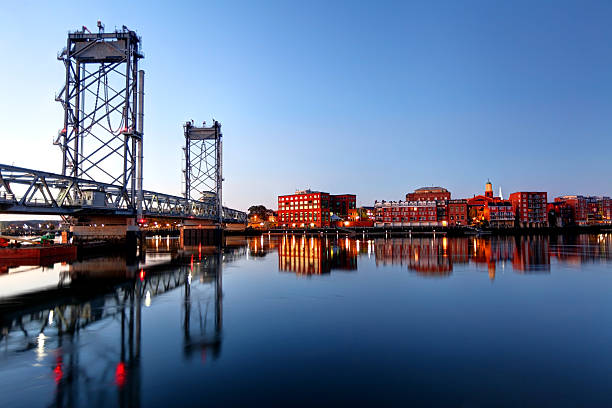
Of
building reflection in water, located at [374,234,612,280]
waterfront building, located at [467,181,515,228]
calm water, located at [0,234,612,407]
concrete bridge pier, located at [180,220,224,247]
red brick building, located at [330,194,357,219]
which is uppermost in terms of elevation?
red brick building, located at [330,194,357,219]

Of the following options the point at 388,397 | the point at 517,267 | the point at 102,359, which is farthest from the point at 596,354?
the point at 517,267

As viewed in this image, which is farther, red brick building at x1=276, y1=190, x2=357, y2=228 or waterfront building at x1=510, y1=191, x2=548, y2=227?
red brick building at x1=276, y1=190, x2=357, y2=228

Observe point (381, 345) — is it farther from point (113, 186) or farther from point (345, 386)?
point (113, 186)

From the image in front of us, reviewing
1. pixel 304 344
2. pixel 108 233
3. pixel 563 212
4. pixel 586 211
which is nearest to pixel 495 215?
pixel 563 212

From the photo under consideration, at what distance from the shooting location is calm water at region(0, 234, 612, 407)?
6.38 m

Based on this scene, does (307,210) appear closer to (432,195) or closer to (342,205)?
(342,205)

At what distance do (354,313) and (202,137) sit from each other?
6171 cm

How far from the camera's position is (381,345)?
29.5 feet

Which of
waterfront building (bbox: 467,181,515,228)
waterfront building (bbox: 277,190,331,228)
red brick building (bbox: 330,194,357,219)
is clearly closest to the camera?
waterfront building (bbox: 467,181,515,228)

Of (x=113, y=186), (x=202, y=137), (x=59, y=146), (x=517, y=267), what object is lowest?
(x=517, y=267)

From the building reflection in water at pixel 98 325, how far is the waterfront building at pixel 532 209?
140664 millimetres

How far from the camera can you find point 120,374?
716cm

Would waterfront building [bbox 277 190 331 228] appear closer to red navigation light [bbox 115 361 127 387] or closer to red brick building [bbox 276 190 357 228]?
red brick building [bbox 276 190 357 228]

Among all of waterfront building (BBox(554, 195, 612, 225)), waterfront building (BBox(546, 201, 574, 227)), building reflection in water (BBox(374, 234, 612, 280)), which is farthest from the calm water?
waterfront building (BBox(554, 195, 612, 225))
